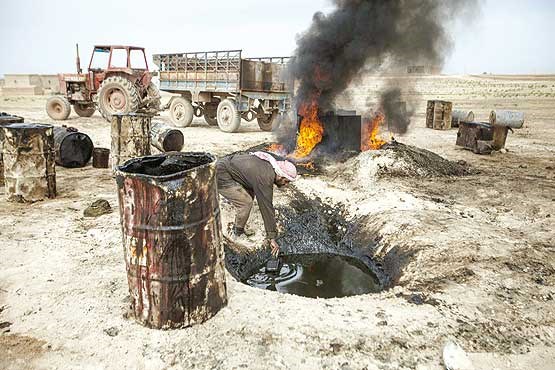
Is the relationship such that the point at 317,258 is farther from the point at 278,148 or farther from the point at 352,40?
the point at 352,40

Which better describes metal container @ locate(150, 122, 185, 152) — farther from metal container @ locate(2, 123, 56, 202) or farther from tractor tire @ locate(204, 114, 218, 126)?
tractor tire @ locate(204, 114, 218, 126)

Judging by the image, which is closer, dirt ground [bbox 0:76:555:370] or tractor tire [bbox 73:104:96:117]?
dirt ground [bbox 0:76:555:370]

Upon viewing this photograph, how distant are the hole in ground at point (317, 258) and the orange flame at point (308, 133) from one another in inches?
97.5

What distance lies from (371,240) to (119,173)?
11.7 ft

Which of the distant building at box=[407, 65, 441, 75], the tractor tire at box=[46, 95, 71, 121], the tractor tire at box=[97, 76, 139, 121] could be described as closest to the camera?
the distant building at box=[407, 65, 441, 75]

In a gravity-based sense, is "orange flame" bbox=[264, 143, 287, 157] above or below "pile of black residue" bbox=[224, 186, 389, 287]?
above

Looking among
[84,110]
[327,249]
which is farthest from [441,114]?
[84,110]

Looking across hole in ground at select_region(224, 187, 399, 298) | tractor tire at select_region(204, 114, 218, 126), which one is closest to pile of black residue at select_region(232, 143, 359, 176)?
hole in ground at select_region(224, 187, 399, 298)

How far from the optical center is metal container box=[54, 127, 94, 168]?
26.5 feet

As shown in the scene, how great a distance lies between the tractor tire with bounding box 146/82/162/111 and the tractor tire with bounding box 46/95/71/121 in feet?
11.3

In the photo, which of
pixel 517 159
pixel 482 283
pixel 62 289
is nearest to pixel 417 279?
pixel 482 283

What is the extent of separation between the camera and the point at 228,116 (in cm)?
1283

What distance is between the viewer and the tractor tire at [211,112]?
14062 millimetres

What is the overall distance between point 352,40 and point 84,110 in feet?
36.6
